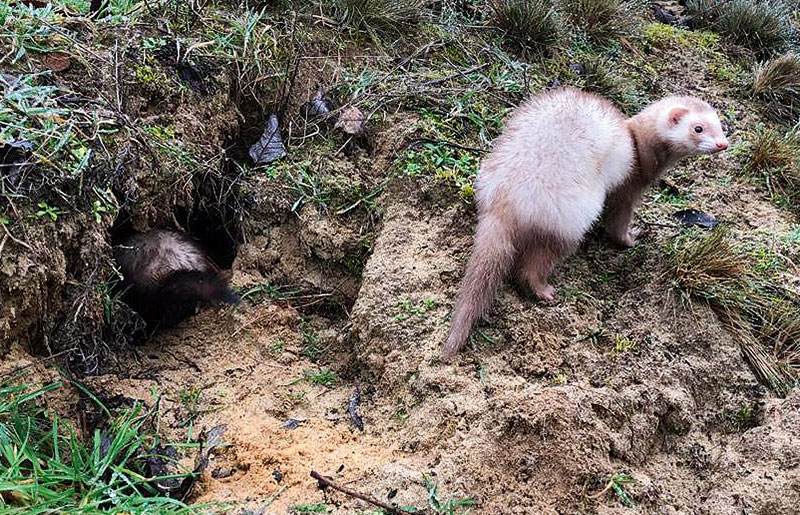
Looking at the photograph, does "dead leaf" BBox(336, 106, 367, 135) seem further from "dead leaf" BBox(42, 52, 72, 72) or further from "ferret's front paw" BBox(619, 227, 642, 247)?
"ferret's front paw" BBox(619, 227, 642, 247)

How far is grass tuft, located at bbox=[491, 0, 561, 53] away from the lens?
16.8ft

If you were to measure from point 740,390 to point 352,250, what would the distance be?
210cm

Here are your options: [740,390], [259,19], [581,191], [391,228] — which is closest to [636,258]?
[581,191]

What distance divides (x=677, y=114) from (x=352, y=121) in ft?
6.34

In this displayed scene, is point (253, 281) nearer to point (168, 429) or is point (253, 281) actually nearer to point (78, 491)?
point (168, 429)

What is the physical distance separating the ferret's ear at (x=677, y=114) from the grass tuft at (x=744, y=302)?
2.37 feet

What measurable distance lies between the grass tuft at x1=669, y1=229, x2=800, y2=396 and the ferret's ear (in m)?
0.72

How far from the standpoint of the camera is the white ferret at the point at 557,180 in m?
3.14

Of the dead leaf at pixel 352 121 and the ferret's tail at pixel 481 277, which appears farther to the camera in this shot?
the dead leaf at pixel 352 121

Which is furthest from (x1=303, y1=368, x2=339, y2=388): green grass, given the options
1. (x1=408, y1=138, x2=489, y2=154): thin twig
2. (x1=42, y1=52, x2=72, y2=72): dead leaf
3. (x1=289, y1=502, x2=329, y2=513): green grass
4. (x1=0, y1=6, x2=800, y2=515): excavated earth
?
(x1=42, y1=52, x2=72, y2=72): dead leaf

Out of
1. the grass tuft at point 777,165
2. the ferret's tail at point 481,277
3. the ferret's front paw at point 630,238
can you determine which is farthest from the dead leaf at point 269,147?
the grass tuft at point 777,165

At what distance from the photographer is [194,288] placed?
3549mm

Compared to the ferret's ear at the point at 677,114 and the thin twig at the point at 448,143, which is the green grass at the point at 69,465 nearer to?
the thin twig at the point at 448,143

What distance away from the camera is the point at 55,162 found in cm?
298
